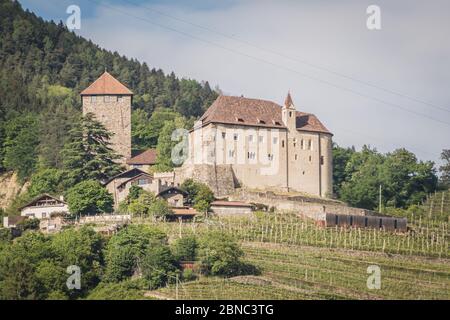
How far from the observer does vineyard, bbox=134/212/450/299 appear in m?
49.8

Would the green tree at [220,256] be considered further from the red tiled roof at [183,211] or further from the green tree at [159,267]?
the red tiled roof at [183,211]

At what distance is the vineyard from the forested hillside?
78.9 ft

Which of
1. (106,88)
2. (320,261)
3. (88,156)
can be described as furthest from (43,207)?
(320,261)

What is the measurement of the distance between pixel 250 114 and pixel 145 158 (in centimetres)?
758

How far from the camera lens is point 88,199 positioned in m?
62.3

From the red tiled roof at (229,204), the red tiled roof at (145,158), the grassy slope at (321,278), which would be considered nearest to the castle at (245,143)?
the red tiled roof at (145,158)

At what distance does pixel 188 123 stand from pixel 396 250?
30.8 meters

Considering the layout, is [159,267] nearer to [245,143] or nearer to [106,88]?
[245,143]

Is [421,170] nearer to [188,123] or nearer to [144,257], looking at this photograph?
[188,123]

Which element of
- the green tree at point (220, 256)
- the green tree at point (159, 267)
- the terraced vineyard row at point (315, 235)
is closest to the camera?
the green tree at point (159, 267)

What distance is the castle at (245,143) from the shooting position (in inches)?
2677

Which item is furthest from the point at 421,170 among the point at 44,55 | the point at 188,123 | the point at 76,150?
the point at 44,55

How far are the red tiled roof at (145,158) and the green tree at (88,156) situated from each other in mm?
2066

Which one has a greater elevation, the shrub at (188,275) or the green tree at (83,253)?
the green tree at (83,253)
